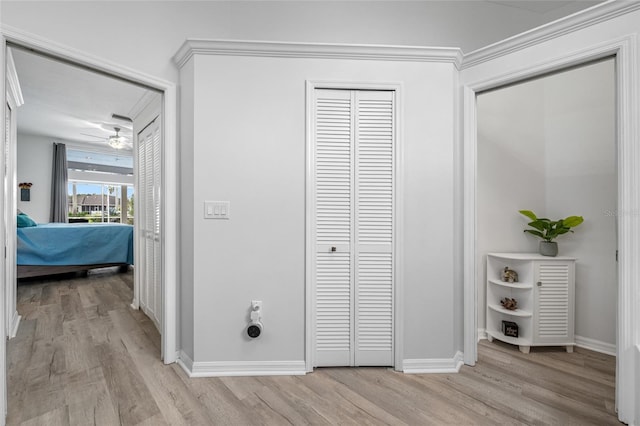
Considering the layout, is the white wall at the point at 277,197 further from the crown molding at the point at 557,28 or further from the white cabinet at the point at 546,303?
the white cabinet at the point at 546,303

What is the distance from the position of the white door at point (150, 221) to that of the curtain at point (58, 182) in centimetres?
447

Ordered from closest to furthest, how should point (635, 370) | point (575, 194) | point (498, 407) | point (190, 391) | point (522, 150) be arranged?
1. point (635, 370)
2. point (498, 407)
3. point (190, 391)
4. point (575, 194)
5. point (522, 150)

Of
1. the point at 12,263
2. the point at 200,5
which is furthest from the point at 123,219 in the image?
the point at 200,5

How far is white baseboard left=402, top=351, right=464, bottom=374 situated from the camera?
75.0 inches

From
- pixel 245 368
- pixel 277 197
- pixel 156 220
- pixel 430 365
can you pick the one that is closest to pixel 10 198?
pixel 156 220

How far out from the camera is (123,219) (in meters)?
7.20

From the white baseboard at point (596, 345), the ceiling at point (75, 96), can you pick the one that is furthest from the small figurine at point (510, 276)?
the ceiling at point (75, 96)

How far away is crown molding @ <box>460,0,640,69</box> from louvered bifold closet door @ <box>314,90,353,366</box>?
971 millimetres

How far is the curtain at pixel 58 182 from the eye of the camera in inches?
233

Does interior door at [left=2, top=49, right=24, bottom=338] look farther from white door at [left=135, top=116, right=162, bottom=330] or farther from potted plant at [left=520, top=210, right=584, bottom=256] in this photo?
potted plant at [left=520, top=210, right=584, bottom=256]

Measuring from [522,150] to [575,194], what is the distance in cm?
54

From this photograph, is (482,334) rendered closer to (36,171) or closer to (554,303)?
(554,303)

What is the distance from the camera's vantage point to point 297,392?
5.52ft

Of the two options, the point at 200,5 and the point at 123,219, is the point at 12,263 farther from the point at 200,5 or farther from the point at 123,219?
the point at 123,219
